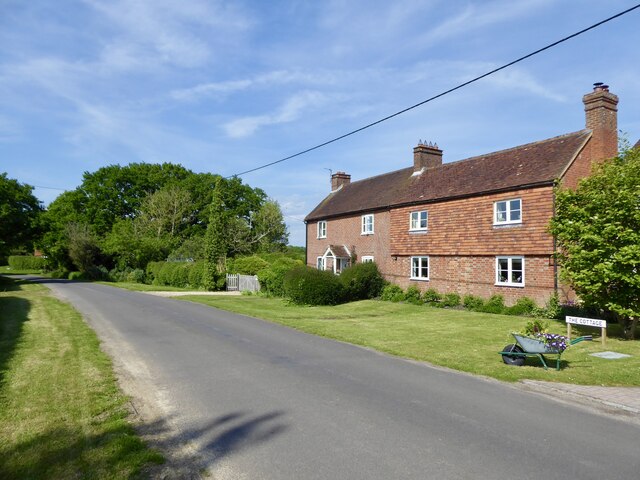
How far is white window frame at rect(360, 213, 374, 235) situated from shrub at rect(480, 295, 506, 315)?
11.0 metres

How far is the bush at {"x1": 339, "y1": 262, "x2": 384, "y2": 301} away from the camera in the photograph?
2691 centimetres

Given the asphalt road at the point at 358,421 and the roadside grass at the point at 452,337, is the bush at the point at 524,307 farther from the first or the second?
the asphalt road at the point at 358,421

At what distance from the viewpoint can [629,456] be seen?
17.6 feet

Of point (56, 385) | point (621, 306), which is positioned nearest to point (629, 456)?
point (56, 385)

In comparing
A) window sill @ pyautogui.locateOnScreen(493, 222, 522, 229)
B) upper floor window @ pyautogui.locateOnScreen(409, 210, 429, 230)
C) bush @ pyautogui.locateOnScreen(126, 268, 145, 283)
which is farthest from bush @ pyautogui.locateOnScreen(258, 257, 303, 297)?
bush @ pyautogui.locateOnScreen(126, 268, 145, 283)

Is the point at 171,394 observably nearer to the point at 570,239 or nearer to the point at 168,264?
the point at 570,239

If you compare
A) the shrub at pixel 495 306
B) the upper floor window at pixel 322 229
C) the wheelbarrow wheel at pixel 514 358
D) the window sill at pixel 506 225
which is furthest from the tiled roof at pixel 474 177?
the wheelbarrow wheel at pixel 514 358

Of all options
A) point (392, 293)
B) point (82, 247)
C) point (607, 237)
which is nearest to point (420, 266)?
point (392, 293)

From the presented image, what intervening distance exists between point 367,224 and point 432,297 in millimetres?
8481

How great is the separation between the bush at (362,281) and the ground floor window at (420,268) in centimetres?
246

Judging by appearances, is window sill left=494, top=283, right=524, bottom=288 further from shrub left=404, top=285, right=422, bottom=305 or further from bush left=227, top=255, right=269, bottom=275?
bush left=227, top=255, right=269, bottom=275

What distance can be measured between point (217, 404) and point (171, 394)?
1.02 meters

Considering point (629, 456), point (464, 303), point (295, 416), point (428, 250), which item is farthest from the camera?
point (428, 250)

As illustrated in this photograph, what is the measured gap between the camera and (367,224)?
31.9 metres
